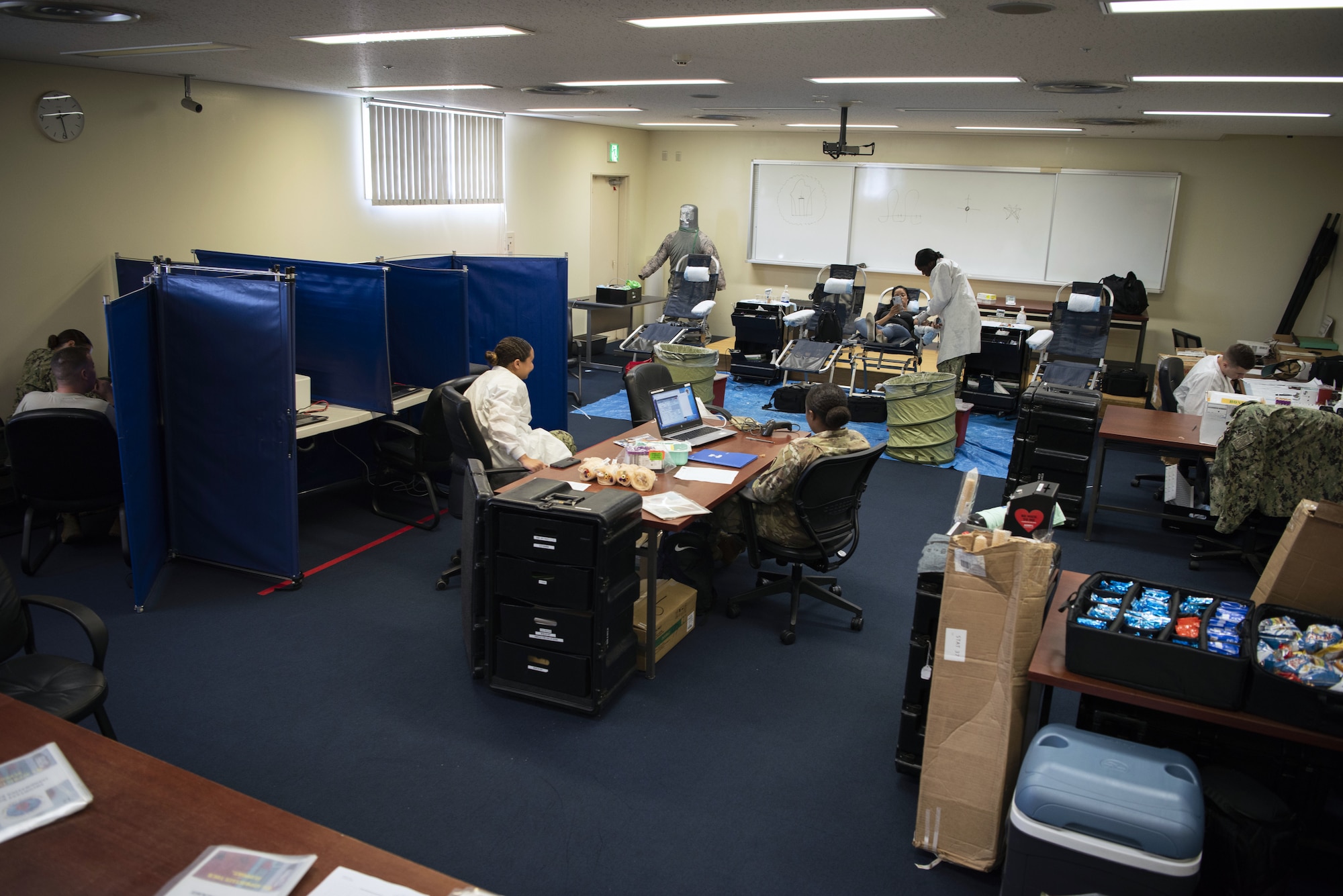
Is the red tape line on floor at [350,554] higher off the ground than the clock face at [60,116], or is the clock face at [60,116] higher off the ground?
the clock face at [60,116]

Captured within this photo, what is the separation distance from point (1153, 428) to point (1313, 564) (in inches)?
117

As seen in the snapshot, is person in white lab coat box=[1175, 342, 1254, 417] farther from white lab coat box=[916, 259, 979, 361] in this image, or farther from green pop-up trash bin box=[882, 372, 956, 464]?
white lab coat box=[916, 259, 979, 361]

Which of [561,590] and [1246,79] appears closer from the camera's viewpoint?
[561,590]

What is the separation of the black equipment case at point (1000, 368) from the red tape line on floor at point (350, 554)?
17.9 feet

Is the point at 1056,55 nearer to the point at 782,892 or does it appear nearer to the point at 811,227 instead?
the point at 782,892

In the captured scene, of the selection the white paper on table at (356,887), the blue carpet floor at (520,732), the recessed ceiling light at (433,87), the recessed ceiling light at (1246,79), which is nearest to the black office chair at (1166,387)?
the blue carpet floor at (520,732)

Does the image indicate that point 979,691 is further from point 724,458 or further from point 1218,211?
point 1218,211

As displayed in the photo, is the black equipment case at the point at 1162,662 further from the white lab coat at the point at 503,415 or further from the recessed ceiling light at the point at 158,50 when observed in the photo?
the recessed ceiling light at the point at 158,50

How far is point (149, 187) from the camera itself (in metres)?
5.81

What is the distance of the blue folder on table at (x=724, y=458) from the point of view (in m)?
4.44

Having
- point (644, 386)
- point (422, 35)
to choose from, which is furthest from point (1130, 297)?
point (422, 35)

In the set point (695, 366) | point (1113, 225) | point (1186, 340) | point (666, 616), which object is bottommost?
point (666, 616)

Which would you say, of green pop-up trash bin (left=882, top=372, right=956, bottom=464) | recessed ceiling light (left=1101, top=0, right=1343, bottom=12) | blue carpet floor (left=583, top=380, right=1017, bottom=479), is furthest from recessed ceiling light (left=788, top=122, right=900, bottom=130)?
recessed ceiling light (left=1101, top=0, right=1343, bottom=12)

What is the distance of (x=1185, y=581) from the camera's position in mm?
5059
